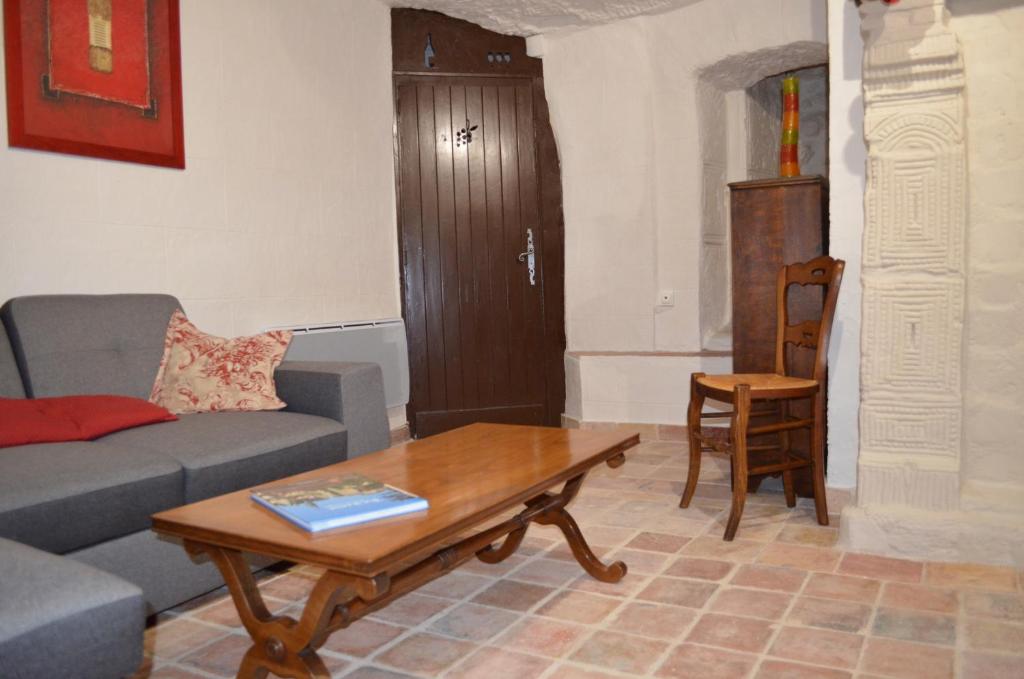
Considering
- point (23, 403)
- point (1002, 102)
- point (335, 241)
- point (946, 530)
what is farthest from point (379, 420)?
point (1002, 102)

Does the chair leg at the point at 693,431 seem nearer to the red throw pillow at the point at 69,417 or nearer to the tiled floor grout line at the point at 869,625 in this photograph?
the tiled floor grout line at the point at 869,625

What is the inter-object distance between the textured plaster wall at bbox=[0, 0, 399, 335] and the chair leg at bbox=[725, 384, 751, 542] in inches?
88.2

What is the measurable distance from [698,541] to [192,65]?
9.33ft

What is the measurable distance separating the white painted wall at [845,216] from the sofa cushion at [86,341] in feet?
8.22

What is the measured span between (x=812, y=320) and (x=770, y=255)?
0.33m

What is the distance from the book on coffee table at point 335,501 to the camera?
5.24 feet

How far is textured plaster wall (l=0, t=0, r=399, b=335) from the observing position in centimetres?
305

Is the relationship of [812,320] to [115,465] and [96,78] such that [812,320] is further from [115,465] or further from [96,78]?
[96,78]

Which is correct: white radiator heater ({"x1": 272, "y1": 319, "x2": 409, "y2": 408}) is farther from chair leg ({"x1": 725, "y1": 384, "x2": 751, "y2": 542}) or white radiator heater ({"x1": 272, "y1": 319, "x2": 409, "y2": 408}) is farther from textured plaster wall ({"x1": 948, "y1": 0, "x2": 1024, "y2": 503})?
textured plaster wall ({"x1": 948, "y1": 0, "x2": 1024, "y2": 503})

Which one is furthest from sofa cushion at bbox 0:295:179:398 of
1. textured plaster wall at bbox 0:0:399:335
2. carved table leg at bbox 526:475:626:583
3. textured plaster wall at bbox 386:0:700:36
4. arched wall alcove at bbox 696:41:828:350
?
arched wall alcove at bbox 696:41:828:350

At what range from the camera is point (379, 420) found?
2.98m

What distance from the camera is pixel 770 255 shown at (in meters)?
3.33

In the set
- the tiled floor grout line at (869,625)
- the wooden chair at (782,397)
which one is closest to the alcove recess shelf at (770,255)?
the wooden chair at (782,397)

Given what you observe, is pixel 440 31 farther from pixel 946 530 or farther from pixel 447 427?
pixel 946 530
